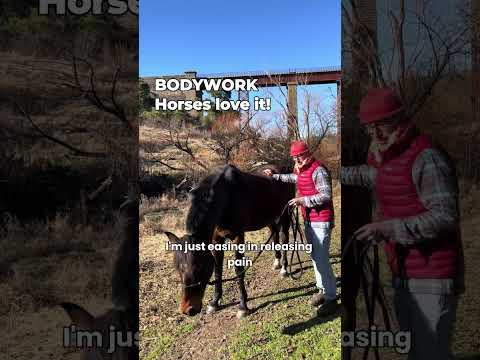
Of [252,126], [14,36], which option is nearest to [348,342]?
[252,126]

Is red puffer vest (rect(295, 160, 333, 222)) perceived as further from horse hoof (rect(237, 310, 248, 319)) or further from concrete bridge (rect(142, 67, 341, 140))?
horse hoof (rect(237, 310, 248, 319))

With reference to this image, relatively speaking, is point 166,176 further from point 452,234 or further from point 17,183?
point 452,234

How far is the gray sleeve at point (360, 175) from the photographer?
280 centimetres

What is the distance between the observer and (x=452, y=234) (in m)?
2.69

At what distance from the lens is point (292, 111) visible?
9.86ft

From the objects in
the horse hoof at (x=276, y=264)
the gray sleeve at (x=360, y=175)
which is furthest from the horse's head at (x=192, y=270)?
the gray sleeve at (x=360, y=175)

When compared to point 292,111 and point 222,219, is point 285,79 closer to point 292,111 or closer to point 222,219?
point 292,111

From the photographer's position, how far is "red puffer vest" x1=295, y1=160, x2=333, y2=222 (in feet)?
9.66

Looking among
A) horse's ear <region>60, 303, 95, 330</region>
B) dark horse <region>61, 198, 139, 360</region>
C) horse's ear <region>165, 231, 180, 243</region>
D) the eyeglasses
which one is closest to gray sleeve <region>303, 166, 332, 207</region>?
the eyeglasses

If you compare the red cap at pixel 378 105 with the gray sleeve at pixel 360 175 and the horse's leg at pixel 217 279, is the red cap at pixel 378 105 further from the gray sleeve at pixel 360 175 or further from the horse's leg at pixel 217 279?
the horse's leg at pixel 217 279

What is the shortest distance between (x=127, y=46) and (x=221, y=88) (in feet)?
2.65

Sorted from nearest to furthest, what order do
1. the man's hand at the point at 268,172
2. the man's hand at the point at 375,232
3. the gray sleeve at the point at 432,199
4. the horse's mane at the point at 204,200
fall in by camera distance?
the gray sleeve at the point at 432,199
the man's hand at the point at 375,232
the horse's mane at the point at 204,200
the man's hand at the point at 268,172

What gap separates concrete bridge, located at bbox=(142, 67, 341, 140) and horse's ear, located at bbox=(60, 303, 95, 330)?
184cm

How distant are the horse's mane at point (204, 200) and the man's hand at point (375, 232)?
1118 millimetres
